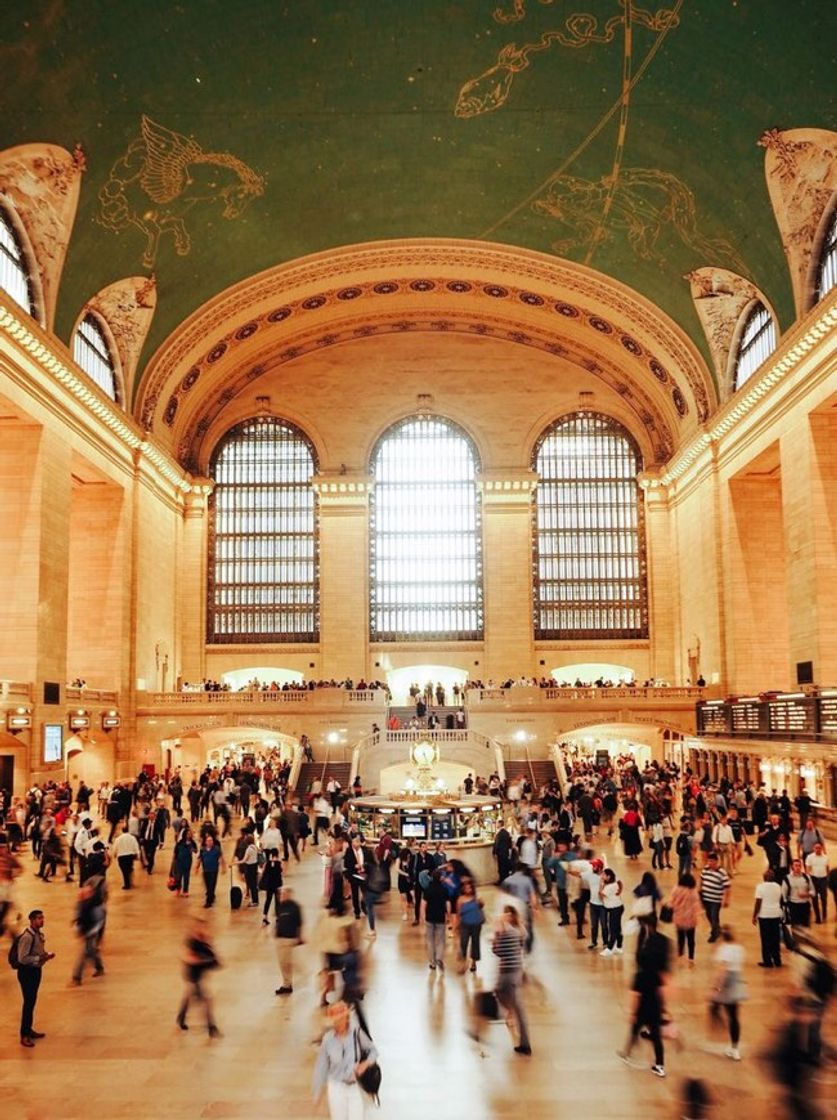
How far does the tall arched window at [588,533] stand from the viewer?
127 feet

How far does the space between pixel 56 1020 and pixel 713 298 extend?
2729 centimetres

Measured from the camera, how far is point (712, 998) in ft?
25.0

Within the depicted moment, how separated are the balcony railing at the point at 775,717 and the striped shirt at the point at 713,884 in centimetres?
1134

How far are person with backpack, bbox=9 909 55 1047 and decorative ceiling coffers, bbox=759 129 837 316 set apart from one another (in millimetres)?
21767

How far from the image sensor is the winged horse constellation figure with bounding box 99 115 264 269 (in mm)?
25016

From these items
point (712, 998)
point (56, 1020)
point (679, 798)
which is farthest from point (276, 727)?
point (712, 998)

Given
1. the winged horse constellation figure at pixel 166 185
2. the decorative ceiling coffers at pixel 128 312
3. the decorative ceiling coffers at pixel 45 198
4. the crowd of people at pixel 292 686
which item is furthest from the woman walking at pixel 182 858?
the decorative ceiling coffers at pixel 128 312

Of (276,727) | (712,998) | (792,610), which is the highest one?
(792,610)

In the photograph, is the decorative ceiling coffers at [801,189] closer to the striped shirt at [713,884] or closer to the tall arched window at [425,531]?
the tall arched window at [425,531]

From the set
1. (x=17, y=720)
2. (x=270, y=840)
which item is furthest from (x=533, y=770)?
(x=270, y=840)

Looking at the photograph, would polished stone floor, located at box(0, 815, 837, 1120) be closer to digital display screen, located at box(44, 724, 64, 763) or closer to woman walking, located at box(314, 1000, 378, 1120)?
woman walking, located at box(314, 1000, 378, 1120)

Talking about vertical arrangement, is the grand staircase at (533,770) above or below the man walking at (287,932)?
above

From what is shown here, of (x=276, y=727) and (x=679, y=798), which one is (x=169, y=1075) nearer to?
(x=679, y=798)

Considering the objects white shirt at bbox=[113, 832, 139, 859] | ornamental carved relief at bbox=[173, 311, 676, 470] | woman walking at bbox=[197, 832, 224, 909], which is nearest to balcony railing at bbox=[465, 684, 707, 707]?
ornamental carved relief at bbox=[173, 311, 676, 470]
